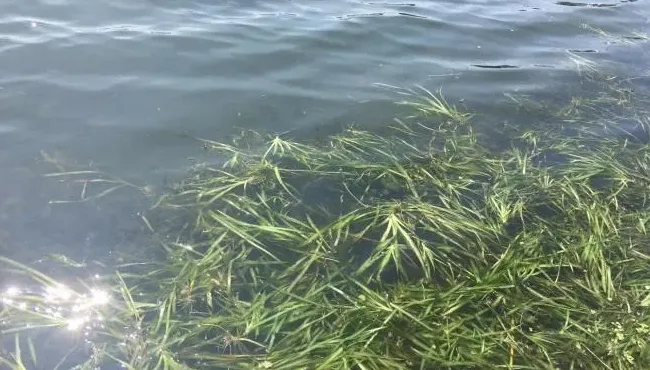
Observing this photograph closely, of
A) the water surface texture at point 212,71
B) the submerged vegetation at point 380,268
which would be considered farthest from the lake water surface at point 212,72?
the submerged vegetation at point 380,268

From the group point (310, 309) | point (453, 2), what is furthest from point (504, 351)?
point (453, 2)

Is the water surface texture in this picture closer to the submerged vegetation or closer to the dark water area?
the dark water area

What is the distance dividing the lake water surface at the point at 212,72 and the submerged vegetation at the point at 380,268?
0.48 metres

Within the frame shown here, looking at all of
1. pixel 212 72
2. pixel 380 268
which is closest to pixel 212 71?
pixel 212 72

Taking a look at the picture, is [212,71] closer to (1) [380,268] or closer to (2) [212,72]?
(2) [212,72]

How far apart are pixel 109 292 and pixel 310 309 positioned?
1423 millimetres

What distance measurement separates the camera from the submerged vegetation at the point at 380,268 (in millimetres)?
3393

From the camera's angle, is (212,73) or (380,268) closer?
(380,268)

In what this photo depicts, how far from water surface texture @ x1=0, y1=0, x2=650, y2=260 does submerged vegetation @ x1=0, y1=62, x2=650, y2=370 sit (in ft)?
1.64

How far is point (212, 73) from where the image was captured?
6527 millimetres

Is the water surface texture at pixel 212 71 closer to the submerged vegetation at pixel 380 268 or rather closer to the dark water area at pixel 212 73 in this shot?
the dark water area at pixel 212 73

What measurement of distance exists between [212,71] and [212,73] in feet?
0.15

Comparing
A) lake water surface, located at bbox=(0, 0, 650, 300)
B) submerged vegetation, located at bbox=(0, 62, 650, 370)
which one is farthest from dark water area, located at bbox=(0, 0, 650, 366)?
submerged vegetation, located at bbox=(0, 62, 650, 370)

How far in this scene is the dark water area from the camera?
15.5 ft
